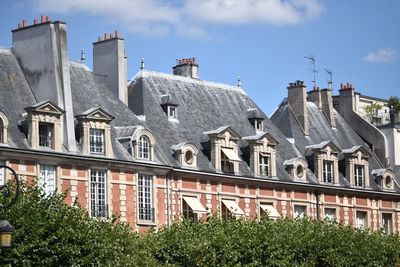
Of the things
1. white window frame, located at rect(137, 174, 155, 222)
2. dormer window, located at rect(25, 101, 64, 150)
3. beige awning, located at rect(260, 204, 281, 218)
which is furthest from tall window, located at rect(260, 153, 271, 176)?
dormer window, located at rect(25, 101, 64, 150)

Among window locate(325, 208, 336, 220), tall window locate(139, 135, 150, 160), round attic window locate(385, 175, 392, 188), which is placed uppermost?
tall window locate(139, 135, 150, 160)

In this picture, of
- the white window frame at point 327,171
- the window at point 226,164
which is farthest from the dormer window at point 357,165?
the window at point 226,164

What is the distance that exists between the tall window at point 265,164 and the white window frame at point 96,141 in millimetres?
10764

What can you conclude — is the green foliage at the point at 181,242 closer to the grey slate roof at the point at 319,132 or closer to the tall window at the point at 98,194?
the tall window at the point at 98,194

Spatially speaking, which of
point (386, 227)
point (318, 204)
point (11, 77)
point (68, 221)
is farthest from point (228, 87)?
point (68, 221)

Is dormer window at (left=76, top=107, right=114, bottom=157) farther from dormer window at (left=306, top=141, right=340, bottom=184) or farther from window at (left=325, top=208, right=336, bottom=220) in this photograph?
window at (left=325, top=208, right=336, bottom=220)

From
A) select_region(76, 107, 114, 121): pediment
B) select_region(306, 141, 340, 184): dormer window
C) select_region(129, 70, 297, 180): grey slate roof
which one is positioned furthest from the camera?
select_region(306, 141, 340, 184): dormer window

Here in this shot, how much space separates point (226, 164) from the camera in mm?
56094

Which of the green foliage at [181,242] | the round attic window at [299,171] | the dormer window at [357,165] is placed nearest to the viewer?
the green foliage at [181,242]

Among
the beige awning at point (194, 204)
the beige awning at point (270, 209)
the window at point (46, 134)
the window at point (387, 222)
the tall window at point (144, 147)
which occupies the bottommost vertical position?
the window at point (387, 222)

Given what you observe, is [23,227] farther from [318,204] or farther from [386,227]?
[386,227]

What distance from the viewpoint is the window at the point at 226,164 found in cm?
5588

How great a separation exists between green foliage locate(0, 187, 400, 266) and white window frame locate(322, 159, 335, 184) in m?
5.44

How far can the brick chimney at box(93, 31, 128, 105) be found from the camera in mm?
54094
